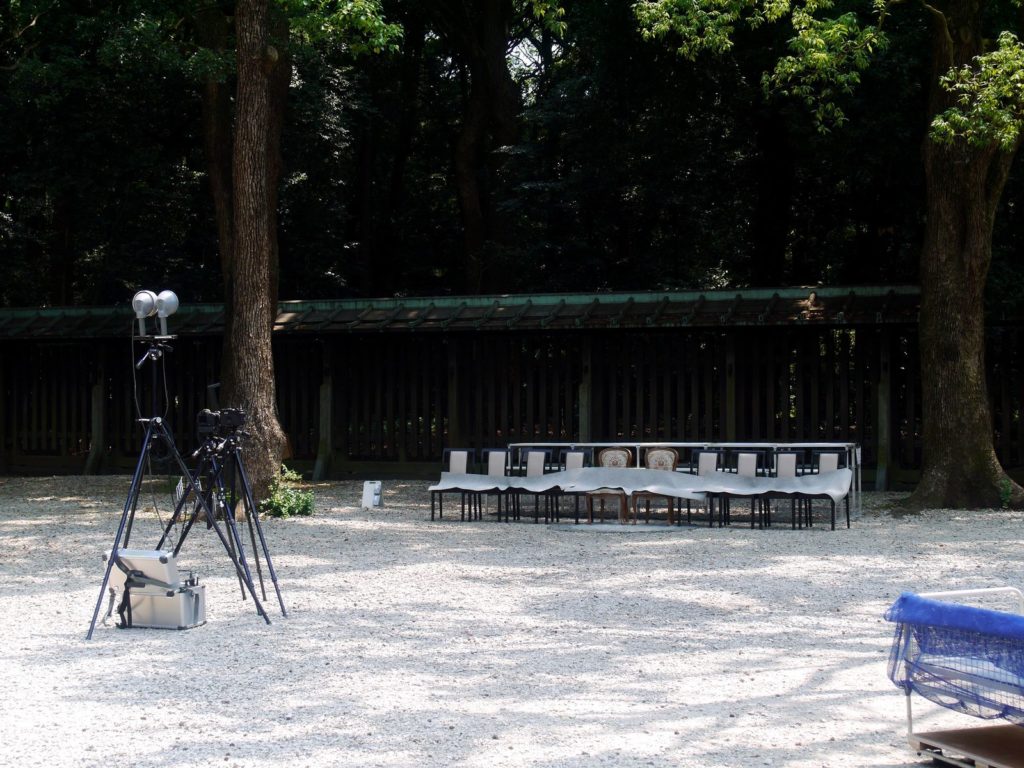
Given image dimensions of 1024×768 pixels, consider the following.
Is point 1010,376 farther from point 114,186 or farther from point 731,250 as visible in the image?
point 114,186

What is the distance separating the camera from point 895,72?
14.4 meters

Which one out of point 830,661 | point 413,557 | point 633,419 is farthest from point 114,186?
point 830,661

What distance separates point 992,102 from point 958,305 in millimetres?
2763

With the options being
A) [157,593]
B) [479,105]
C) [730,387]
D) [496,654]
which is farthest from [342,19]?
[479,105]

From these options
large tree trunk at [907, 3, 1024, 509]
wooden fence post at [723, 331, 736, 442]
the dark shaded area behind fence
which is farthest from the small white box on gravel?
large tree trunk at [907, 3, 1024, 509]

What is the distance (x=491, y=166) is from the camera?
24.3 m

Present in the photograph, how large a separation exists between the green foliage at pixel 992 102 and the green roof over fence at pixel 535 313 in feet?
10.3

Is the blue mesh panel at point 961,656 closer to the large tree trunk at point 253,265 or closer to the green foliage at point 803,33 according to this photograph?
the green foliage at point 803,33

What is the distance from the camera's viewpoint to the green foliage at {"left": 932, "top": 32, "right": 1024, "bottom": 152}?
427 inches

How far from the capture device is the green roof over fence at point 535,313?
14.6 meters

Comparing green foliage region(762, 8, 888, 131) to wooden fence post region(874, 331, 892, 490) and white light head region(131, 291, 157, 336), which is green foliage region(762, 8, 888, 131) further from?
white light head region(131, 291, 157, 336)

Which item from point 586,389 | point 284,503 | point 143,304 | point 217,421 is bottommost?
point 284,503

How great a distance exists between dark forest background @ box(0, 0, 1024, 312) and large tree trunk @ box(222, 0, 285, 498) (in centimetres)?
173

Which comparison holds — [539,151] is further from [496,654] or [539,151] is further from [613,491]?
[496,654]
